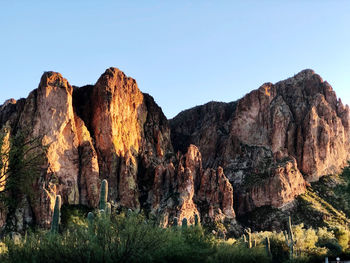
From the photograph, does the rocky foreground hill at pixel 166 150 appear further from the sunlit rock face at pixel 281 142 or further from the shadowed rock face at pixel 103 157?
the sunlit rock face at pixel 281 142

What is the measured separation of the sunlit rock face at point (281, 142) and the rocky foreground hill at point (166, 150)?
1.51ft

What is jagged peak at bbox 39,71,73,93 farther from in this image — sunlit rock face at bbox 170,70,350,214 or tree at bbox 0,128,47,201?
tree at bbox 0,128,47,201

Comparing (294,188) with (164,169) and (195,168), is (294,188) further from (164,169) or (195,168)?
(164,169)

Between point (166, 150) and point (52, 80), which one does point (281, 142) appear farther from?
point (52, 80)

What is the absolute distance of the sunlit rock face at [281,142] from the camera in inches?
5866

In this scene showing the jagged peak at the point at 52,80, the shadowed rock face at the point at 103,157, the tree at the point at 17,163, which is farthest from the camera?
the jagged peak at the point at 52,80

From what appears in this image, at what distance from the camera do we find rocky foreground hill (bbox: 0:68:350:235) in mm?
121375

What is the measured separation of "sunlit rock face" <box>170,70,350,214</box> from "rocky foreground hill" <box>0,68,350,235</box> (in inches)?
18.1

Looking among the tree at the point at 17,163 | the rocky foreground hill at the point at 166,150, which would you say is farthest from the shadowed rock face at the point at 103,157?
the tree at the point at 17,163

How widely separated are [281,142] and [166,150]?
52399mm

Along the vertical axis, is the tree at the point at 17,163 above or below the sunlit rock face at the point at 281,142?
below

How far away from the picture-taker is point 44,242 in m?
27.9

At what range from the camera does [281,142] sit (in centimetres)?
17275

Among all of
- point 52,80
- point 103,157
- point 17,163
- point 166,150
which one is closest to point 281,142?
point 166,150
